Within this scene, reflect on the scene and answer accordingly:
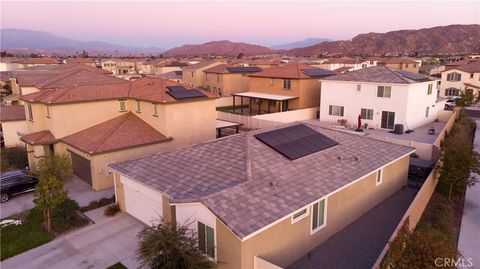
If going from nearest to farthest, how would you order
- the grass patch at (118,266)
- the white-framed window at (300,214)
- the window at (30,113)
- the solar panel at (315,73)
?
the white-framed window at (300,214)
the grass patch at (118,266)
the window at (30,113)
the solar panel at (315,73)

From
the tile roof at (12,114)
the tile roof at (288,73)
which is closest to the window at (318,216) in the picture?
the tile roof at (12,114)

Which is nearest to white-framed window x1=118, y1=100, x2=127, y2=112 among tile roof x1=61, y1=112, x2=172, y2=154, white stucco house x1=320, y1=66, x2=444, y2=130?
tile roof x1=61, y1=112, x2=172, y2=154

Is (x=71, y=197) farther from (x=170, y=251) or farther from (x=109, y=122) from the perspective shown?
(x=170, y=251)

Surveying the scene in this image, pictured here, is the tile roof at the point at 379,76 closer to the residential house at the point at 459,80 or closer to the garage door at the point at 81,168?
the residential house at the point at 459,80

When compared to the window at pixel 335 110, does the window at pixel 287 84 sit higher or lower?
higher

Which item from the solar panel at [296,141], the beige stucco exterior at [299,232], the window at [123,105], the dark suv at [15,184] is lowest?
the dark suv at [15,184]

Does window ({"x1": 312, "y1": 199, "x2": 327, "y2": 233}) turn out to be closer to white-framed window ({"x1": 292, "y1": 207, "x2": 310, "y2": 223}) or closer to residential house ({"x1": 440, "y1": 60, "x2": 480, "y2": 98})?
white-framed window ({"x1": 292, "y1": 207, "x2": 310, "y2": 223})

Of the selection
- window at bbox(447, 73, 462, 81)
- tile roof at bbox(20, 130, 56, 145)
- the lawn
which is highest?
window at bbox(447, 73, 462, 81)

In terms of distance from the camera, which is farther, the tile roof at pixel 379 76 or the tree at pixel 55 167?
the tile roof at pixel 379 76
